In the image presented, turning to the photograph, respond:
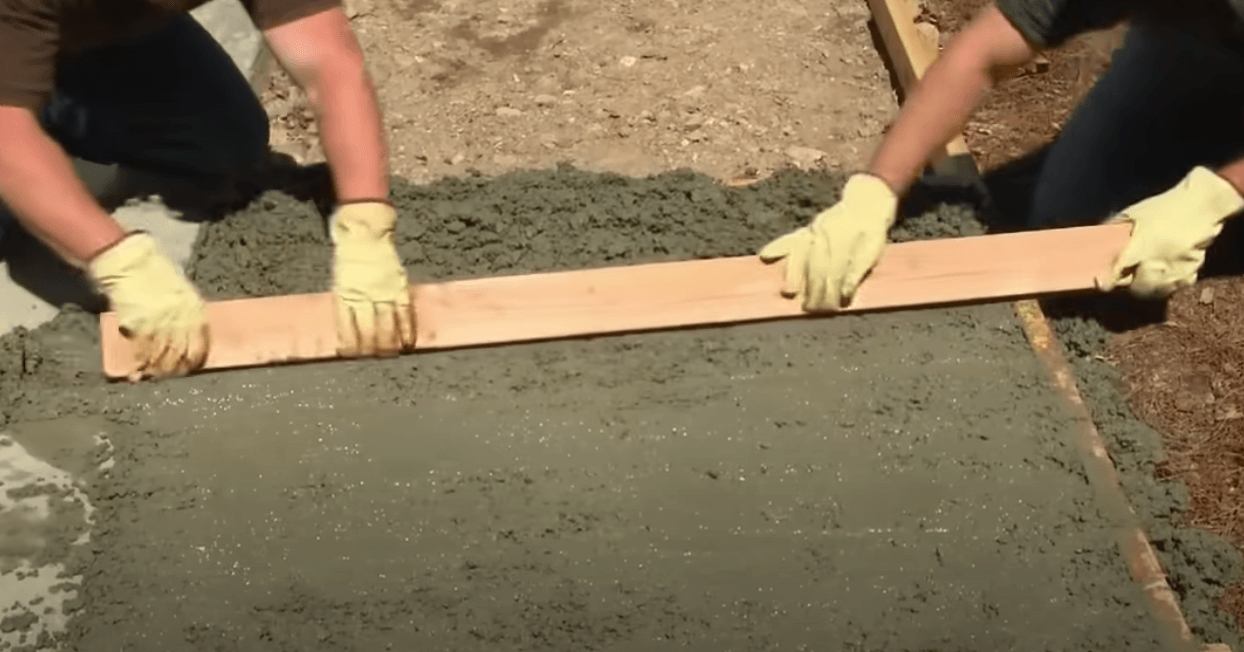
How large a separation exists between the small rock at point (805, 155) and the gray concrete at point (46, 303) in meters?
1.38

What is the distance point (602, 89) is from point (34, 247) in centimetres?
137

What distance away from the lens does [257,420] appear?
202 centimetres

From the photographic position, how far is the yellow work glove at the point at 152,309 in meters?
1.66

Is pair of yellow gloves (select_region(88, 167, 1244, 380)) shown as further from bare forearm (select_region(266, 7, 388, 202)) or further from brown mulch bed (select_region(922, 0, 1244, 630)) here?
brown mulch bed (select_region(922, 0, 1244, 630))

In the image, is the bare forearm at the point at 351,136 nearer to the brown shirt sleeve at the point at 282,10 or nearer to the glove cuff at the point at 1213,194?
the brown shirt sleeve at the point at 282,10

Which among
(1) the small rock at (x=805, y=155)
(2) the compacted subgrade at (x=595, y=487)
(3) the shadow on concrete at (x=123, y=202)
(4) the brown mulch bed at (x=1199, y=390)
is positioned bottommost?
(4) the brown mulch bed at (x=1199, y=390)

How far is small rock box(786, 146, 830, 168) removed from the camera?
8.47ft

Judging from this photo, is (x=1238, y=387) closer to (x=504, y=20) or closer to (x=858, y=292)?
(x=858, y=292)

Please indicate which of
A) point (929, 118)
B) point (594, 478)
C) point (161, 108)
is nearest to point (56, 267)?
point (161, 108)

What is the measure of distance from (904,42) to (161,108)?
1754 mm

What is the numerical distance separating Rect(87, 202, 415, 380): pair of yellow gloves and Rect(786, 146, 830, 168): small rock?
1.19 m

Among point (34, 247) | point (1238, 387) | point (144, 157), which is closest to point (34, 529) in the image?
point (34, 247)

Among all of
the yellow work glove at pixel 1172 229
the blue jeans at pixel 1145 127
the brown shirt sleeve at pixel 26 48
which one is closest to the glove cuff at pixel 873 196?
the yellow work glove at pixel 1172 229

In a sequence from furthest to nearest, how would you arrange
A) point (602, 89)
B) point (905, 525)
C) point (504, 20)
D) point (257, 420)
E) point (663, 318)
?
1. point (504, 20)
2. point (602, 89)
3. point (257, 420)
4. point (905, 525)
5. point (663, 318)
